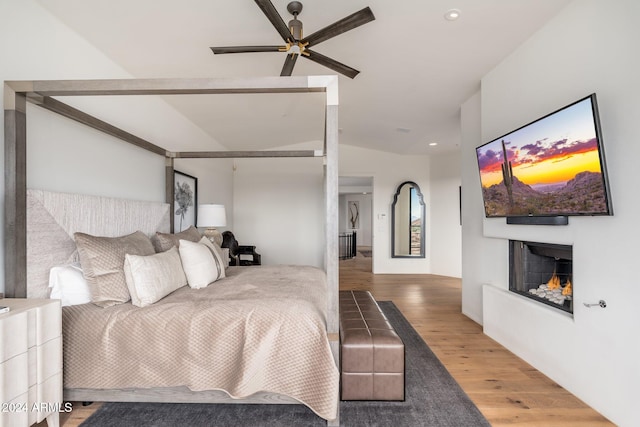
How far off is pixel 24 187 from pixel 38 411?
1244 mm

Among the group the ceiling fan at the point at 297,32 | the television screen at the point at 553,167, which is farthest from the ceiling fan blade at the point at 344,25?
the television screen at the point at 553,167

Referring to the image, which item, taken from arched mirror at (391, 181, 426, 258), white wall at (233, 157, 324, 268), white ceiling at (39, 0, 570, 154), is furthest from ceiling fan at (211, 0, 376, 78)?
arched mirror at (391, 181, 426, 258)

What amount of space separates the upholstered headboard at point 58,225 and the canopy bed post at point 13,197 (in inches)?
3.0

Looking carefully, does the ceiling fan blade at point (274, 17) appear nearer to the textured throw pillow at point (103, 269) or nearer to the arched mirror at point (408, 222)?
the textured throw pillow at point (103, 269)

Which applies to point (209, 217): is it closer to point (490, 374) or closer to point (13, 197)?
point (13, 197)

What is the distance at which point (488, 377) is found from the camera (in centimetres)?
231

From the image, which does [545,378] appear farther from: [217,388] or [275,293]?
[217,388]

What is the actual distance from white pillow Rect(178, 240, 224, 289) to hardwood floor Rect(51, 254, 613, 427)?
37.9 inches

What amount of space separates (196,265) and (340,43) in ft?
7.44

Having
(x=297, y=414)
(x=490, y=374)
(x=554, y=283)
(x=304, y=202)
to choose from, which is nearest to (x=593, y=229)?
(x=554, y=283)

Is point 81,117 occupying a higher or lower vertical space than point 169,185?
higher

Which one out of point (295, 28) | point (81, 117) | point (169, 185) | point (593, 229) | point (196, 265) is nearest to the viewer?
point (593, 229)

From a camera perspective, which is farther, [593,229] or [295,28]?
[295,28]

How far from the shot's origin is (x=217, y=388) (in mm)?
1750
